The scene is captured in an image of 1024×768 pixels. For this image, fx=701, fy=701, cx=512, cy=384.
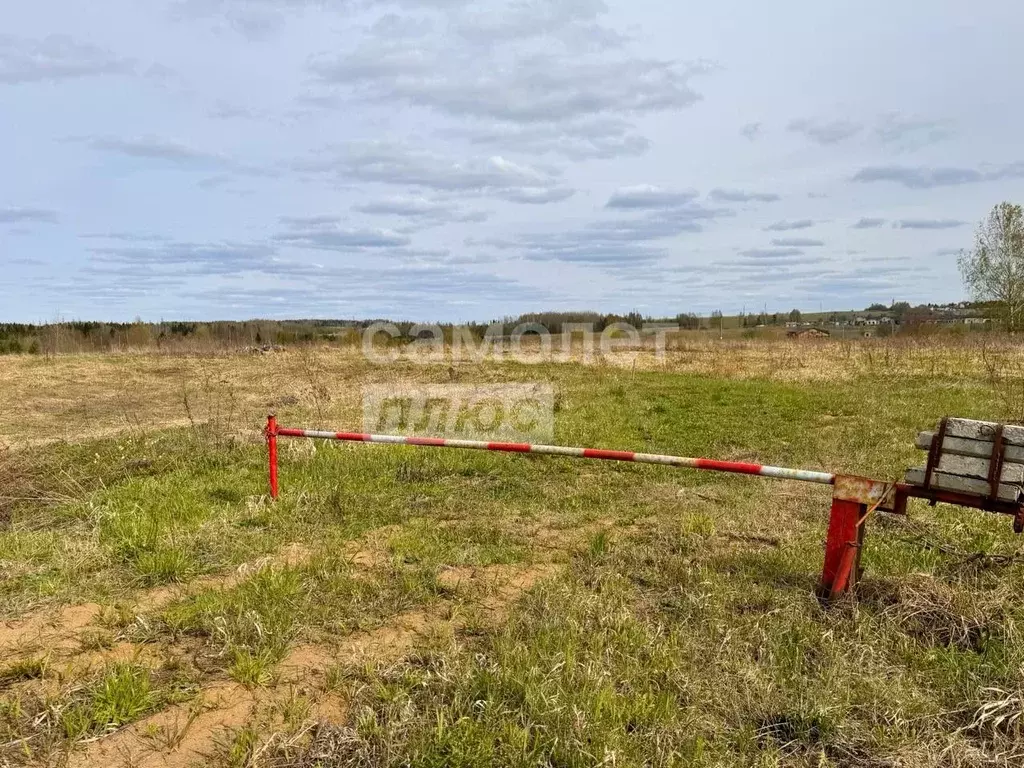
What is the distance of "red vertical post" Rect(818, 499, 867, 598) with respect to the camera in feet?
14.2

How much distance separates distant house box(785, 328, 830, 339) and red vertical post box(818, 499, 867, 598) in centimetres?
4224

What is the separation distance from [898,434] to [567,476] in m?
5.95

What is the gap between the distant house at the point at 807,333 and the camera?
1732 inches

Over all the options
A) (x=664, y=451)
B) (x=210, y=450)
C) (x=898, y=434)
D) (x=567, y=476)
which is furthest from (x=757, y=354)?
(x=210, y=450)

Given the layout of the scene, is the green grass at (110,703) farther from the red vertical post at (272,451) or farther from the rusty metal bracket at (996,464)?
the rusty metal bracket at (996,464)

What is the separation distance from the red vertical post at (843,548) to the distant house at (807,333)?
139ft

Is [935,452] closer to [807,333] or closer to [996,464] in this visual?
[996,464]

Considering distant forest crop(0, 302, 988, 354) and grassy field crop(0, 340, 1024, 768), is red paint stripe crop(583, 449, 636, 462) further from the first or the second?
distant forest crop(0, 302, 988, 354)

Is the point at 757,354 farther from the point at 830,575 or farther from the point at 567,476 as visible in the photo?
the point at 830,575

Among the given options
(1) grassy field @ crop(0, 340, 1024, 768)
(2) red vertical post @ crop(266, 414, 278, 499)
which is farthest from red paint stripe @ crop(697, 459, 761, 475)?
(2) red vertical post @ crop(266, 414, 278, 499)

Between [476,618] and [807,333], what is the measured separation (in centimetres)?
4681

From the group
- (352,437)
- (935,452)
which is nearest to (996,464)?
(935,452)

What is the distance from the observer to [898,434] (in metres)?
11.0

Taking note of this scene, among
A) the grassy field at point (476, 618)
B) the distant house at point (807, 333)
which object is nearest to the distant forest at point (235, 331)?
the distant house at point (807, 333)
